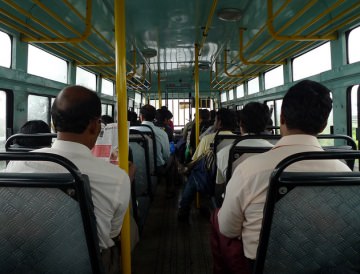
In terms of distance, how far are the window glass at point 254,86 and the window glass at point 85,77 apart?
15.3 ft

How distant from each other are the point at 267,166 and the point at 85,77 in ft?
21.7

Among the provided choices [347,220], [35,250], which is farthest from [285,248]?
[35,250]

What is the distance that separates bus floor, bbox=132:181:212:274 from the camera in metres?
2.48

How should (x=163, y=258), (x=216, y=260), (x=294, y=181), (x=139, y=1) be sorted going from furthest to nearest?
(x=139, y=1)
(x=163, y=258)
(x=216, y=260)
(x=294, y=181)

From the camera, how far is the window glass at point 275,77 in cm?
689

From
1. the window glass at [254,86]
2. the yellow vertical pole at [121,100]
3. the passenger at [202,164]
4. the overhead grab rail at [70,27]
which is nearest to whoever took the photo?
the yellow vertical pole at [121,100]

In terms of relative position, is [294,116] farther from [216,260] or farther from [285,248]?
[216,260]

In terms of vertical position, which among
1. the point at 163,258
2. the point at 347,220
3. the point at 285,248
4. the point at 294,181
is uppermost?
the point at 294,181

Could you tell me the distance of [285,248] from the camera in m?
1.09

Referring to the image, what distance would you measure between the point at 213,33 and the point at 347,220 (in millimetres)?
4770

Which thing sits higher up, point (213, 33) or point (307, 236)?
point (213, 33)

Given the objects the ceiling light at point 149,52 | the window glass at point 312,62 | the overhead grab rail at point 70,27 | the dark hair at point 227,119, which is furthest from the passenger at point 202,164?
the ceiling light at point 149,52

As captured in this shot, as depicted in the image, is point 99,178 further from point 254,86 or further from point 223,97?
point 223,97

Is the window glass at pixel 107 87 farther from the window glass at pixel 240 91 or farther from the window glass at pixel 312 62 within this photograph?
the window glass at pixel 312 62
